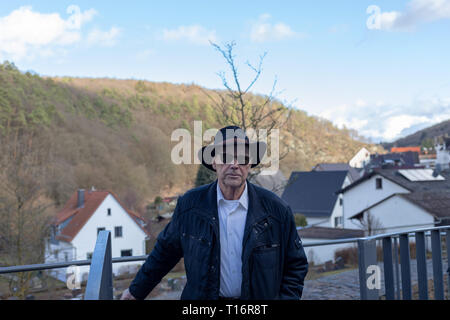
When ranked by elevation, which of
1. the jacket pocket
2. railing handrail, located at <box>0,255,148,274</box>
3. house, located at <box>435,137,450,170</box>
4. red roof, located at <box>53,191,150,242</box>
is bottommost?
red roof, located at <box>53,191,150,242</box>

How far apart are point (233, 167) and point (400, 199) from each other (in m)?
18.9

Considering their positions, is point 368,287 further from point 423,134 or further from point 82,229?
point 423,134

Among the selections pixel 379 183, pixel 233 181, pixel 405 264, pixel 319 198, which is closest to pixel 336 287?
pixel 405 264

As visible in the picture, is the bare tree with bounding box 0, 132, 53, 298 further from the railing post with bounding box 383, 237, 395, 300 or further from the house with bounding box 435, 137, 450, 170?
the house with bounding box 435, 137, 450, 170

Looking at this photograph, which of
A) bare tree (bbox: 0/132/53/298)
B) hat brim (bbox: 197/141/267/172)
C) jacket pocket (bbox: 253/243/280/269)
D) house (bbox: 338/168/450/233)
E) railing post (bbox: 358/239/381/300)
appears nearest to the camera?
jacket pocket (bbox: 253/243/280/269)

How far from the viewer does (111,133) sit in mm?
102750

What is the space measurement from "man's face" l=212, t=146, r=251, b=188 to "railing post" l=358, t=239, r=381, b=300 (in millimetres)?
1881

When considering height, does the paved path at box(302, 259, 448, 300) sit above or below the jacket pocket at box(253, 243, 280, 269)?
below

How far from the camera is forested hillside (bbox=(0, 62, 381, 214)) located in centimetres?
5772

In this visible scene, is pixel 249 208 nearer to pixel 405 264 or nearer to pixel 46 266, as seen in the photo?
pixel 46 266

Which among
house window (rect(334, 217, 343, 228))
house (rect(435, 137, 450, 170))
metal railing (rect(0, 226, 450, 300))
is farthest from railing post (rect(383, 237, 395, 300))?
house window (rect(334, 217, 343, 228))
